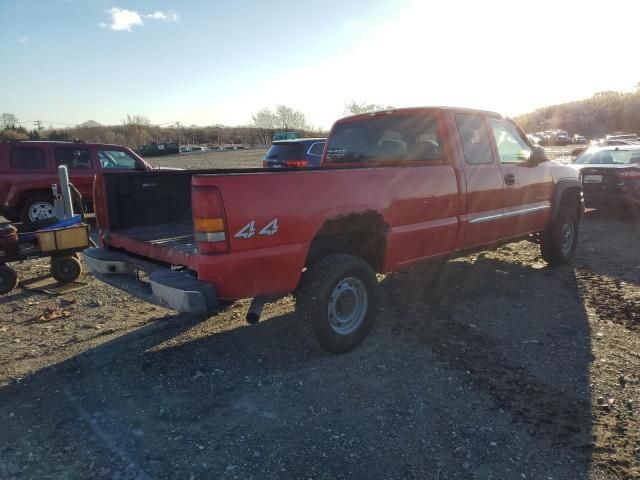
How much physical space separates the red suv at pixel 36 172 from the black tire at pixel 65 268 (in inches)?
149

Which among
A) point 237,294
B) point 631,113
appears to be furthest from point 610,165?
point 631,113

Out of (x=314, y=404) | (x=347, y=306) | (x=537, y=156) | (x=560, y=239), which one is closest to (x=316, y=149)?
(x=560, y=239)

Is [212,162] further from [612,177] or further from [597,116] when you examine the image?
[597,116]

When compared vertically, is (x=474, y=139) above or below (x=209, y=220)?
above

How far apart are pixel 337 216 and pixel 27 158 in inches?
352

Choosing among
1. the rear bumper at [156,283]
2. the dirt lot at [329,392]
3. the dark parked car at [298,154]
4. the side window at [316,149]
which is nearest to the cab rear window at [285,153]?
the dark parked car at [298,154]

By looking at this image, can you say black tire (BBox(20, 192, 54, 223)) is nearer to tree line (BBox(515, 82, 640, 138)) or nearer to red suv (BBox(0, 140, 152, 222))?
red suv (BBox(0, 140, 152, 222))

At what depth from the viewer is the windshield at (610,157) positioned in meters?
10.1

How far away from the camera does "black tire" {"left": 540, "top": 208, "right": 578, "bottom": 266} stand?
20.3 feet

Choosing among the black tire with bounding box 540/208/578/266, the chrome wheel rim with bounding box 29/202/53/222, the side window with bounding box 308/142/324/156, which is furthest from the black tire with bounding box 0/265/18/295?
the side window with bounding box 308/142/324/156

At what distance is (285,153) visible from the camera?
482 inches

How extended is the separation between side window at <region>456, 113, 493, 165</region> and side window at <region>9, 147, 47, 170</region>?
8.87 metres

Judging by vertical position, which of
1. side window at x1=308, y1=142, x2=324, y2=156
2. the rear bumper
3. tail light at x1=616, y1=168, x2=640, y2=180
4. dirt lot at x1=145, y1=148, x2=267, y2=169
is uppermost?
dirt lot at x1=145, y1=148, x2=267, y2=169

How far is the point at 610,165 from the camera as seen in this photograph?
9969mm
